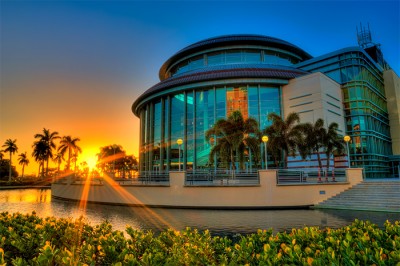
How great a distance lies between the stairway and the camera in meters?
16.9

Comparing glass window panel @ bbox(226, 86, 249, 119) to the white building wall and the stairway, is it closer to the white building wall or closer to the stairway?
the white building wall

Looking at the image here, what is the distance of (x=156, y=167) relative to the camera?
3881 cm

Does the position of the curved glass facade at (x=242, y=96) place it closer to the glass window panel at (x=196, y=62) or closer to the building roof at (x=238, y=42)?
the building roof at (x=238, y=42)

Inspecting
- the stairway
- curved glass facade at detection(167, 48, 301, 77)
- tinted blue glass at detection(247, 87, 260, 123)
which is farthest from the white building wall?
the stairway

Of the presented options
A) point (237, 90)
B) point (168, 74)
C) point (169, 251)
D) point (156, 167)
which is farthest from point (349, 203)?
point (168, 74)

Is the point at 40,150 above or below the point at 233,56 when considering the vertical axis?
below

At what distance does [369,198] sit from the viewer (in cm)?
1797

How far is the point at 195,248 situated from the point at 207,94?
106 feet

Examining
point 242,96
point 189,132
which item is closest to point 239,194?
point 189,132

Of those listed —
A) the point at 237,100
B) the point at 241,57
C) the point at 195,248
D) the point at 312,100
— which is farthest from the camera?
the point at 241,57

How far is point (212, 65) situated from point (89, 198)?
2615cm

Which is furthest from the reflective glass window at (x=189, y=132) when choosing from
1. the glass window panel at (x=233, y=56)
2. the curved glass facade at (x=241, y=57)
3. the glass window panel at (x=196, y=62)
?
the glass window panel at (x=233, y=56)

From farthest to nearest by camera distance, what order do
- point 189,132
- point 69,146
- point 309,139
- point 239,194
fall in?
1. point 69,146
2. point 189,132
3. point 309,139
4. point 239,194

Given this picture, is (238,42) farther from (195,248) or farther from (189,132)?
(195,248)
